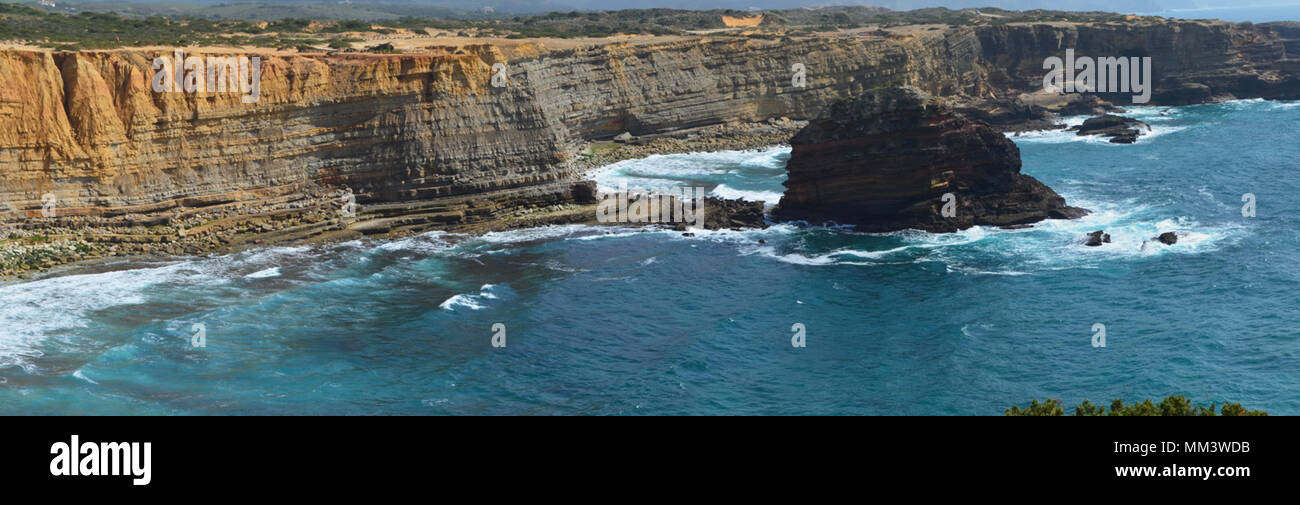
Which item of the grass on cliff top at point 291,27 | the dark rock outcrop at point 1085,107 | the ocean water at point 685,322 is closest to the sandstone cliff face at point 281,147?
the ocean water at point 685,322

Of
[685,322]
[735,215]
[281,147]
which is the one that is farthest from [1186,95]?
[281,147]

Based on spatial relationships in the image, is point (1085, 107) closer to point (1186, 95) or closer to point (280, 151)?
point (1186, 95)

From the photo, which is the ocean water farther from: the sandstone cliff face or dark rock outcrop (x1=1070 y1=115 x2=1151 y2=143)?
dark rock outcrop (x1=1070 y1=115 x2=1151 y2=143)

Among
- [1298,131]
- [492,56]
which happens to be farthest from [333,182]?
[1298,131]

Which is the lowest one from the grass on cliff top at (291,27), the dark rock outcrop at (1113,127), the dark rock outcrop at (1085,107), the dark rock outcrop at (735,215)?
the dark rock outcrop at (735,215)

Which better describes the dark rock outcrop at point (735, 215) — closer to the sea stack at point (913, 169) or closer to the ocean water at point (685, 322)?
the ocean water at point (685, 322)

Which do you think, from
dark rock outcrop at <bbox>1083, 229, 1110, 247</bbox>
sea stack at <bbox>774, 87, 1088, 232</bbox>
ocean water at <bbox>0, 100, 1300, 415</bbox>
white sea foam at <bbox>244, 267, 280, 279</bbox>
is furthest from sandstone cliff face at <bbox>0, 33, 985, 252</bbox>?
dark rock outcrop at <bbox>1083, 229, 1110, 247</bbox>
